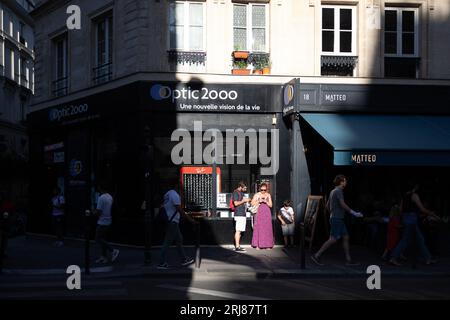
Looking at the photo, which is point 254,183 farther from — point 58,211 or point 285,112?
point 58,211

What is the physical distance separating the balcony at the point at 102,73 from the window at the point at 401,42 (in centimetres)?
782

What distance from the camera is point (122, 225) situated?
15438mm

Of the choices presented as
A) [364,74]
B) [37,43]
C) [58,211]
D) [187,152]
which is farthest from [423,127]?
[37,43]

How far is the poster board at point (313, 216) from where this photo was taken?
13.5 m

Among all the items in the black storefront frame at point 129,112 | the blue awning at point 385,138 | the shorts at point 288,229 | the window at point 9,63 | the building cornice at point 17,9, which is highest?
the building cornice at point 17,9

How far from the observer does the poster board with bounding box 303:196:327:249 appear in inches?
531

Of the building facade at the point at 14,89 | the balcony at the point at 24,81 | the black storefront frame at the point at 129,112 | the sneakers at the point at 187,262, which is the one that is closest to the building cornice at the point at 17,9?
the building facade at the point at 14,89

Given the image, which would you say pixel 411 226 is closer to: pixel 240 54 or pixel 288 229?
pixel 288 229

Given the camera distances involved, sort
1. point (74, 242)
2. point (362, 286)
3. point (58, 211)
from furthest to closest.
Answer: point (74, 242) → point (58, 211) → point (362, 286)

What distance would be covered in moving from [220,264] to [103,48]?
833 cm

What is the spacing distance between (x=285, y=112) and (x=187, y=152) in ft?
9.12

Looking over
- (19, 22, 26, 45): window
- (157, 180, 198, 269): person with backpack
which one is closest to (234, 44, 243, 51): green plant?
(157, 180, 198, 269): person with backpack

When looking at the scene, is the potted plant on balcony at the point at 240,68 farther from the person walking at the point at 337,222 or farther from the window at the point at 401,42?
the person walking at the point at 337,222

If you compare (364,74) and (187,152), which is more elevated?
(364,74)
